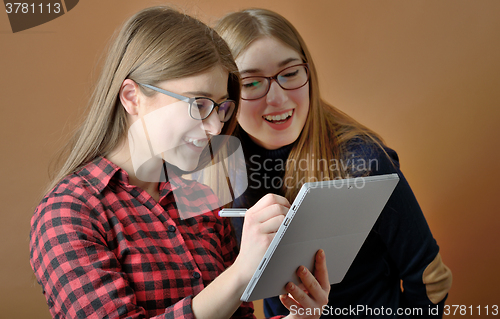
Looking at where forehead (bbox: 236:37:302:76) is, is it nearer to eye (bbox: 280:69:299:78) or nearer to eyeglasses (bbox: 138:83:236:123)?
eye (bbox: 280:69:299:78)

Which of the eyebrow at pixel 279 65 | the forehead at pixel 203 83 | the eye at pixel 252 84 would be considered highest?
the eyebrow at pixel 279 65

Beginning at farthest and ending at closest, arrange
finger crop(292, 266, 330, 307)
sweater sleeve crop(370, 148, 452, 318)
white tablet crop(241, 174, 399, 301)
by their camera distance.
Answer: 1. sweater sleeve crop(370, 148, 452, 318)
2. finger crop(292, 266, 330, 307)
3. white tablet crop(241, 174, 399, 301)

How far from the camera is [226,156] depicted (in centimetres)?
122

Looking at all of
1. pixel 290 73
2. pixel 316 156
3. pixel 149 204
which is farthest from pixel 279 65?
pixel 149 204

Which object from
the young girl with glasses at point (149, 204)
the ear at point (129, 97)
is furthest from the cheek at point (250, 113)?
the ear at point (129, 97)

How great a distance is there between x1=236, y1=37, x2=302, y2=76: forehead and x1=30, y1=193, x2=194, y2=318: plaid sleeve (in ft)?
2.06

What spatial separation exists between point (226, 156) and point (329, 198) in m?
0.57

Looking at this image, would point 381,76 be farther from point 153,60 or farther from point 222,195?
point 153,60

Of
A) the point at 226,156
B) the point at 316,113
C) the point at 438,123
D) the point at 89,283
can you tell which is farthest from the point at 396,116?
the point at 89,283

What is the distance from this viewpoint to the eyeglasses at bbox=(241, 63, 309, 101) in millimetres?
1192

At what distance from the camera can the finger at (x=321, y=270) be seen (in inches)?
31.2

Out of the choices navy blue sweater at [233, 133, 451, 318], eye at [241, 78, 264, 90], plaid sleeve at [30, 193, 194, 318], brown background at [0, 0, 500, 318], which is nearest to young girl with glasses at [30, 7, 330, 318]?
plaid sleeve at [30, 193, 194, 318]

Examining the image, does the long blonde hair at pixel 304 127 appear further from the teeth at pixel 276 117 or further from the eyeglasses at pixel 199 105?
the eyeglasses at pixel 199 105

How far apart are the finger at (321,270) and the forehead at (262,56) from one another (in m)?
0.58
